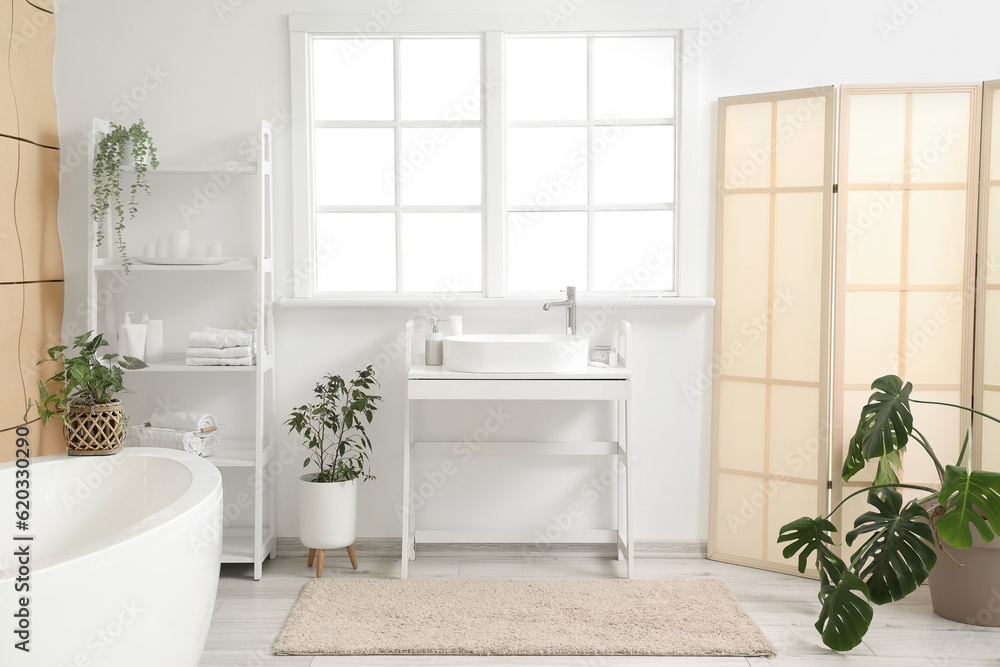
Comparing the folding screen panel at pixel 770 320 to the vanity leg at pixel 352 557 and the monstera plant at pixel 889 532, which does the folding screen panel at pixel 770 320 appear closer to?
the monstera plant at pixel 889 532

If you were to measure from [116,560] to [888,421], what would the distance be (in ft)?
7.55

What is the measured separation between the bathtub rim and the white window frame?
1.06 meters

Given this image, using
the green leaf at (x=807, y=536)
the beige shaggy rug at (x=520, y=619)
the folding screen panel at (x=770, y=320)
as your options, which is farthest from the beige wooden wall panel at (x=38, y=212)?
the green leaf at (x=807, y=536)

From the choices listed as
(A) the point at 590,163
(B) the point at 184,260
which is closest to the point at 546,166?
(A) the point at 590,163

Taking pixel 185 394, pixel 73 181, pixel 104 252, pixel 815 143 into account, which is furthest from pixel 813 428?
pixel 73 181

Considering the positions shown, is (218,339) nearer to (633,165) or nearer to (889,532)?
(633,165)

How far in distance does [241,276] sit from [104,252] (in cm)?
57

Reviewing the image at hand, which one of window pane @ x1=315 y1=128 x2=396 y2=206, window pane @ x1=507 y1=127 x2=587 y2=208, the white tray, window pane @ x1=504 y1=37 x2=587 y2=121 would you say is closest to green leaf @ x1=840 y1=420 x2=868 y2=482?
window pane @ x1=507 y1=127 x2=587 y2=208

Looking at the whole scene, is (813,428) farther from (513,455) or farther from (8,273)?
(8,273)

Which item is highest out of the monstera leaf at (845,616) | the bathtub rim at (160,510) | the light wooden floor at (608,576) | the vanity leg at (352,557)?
the bathtub rim at (160,510)

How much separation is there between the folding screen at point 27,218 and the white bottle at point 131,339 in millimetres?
354

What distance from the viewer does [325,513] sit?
2.99 meters

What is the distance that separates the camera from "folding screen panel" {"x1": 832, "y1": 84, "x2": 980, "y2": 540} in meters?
2.89

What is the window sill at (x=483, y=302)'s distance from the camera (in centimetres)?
318
